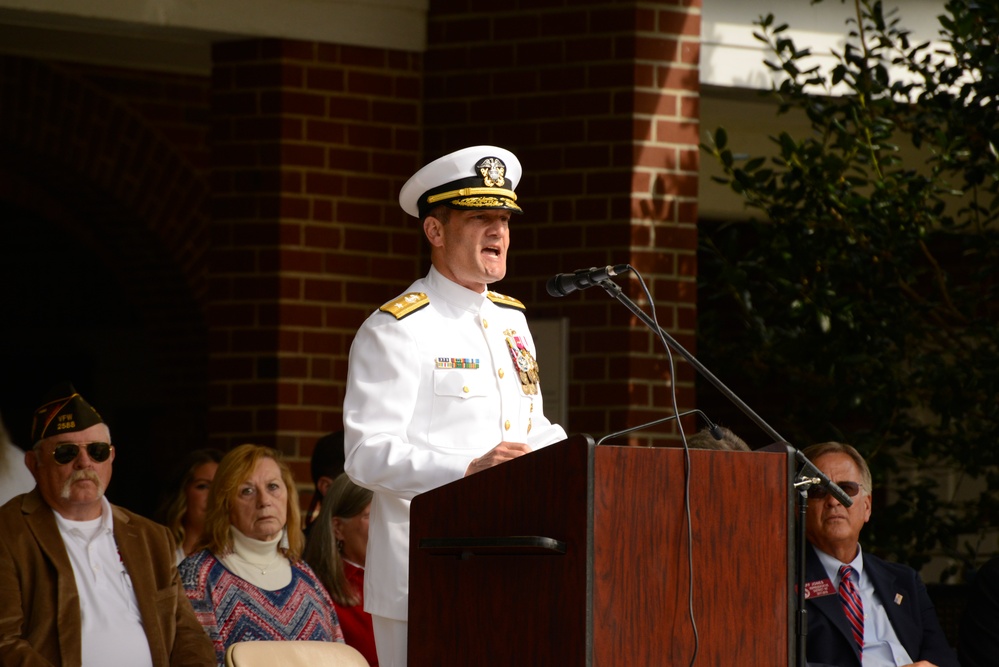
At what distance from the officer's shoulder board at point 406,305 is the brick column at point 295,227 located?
2761mm

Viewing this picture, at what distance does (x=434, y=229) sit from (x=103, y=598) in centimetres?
180

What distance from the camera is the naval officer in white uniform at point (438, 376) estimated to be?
11.9 feet

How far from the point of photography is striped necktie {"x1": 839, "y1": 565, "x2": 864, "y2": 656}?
4.99 m

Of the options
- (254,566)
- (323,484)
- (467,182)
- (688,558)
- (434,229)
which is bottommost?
(254,566)

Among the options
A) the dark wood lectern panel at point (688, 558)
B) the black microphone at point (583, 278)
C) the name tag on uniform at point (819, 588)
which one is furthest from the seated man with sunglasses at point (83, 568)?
the dark wood lectern panel at point (688, 558)

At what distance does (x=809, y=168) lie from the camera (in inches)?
274

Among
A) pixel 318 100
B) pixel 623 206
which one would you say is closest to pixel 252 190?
pixel 318 100

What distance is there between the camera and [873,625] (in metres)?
5.11

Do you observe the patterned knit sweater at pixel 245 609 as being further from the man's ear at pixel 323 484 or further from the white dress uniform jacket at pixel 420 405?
the white dress uniform jacket at pixel 420 405

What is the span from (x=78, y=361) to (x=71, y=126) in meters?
4.16

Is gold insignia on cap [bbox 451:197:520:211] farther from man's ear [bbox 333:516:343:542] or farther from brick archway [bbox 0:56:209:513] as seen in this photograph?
brick archway [bbox 0:56:209:513]

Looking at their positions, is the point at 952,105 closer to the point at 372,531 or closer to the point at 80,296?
the point at 372,531

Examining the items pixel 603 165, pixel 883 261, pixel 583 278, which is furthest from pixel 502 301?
pixel 883 261

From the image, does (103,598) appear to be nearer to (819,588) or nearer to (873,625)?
(819,588)
